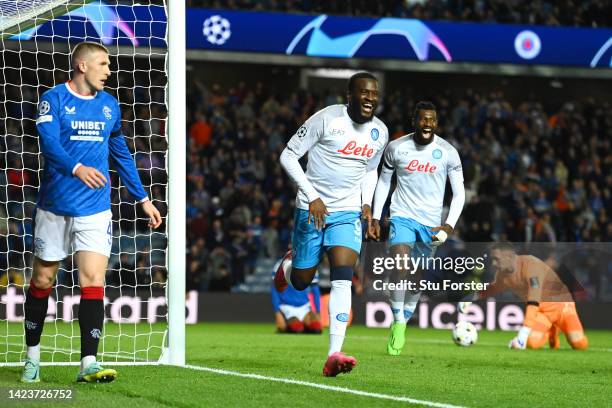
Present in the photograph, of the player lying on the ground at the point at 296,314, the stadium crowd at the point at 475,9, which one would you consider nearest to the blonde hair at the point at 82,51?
the player lying on the ground at the point at 296,314

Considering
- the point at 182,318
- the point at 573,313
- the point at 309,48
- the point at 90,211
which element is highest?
the point at 309,48

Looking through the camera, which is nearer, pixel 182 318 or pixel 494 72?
pixel 182 318

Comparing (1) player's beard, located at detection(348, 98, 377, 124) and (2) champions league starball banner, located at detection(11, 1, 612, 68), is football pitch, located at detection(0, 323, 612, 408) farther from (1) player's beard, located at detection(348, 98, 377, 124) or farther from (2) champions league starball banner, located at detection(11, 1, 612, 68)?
(2) champions league starball banner, located at detection(11, 1, 612, 68)

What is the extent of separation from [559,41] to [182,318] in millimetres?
17101

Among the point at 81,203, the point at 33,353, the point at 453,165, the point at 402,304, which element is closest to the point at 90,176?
the point at 81,203

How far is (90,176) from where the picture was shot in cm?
618

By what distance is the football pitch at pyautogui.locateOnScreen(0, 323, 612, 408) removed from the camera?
19.5 ft

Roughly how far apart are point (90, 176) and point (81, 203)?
370 mm

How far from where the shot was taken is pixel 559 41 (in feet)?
77.0

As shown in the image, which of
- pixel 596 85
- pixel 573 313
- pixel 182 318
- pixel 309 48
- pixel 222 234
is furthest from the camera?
pixel 596 85

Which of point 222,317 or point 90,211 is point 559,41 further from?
point 90,211

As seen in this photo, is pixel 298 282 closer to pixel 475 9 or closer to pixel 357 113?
pixel 357 113

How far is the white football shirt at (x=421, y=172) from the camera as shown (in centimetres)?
1036

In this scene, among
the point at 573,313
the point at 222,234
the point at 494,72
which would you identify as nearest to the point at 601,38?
the point at 494,72
